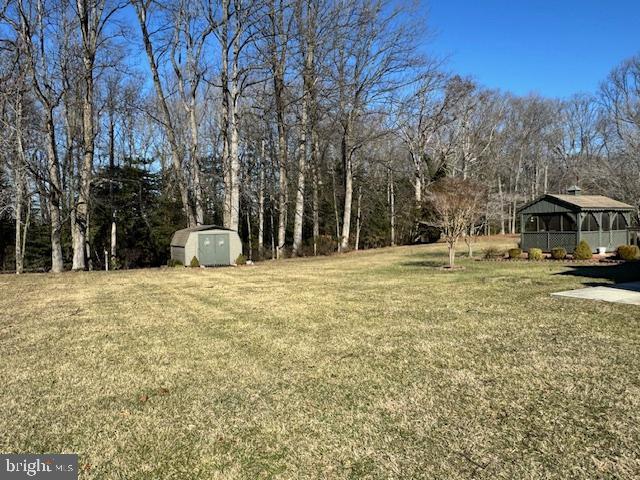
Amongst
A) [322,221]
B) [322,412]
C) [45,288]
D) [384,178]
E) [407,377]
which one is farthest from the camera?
[384,178]

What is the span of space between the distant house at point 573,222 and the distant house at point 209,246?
12.3m

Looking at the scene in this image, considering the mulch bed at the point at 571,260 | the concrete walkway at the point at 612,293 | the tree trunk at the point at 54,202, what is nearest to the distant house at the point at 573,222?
the mulch bed at the point at 571,260

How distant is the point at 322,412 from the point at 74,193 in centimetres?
2689

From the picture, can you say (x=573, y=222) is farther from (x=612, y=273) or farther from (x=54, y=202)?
(x=54, y=202)

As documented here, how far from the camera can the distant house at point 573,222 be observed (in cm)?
1873

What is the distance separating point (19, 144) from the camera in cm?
1702

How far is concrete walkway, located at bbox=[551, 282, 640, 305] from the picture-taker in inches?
318

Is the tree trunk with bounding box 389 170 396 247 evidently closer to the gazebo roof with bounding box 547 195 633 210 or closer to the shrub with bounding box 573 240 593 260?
the gazebo roof with bounding box 547 195 633 210

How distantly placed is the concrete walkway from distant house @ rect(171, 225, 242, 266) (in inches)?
513

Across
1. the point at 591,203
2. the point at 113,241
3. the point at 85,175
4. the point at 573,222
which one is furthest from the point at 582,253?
the point at 113,241

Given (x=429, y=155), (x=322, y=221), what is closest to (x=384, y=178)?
(x=429, y=155)

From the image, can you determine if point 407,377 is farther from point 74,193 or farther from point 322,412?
point 74,193

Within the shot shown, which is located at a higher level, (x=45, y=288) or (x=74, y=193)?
(x=74, y=193)

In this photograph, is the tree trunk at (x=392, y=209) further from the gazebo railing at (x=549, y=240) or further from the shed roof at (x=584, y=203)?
the gazebo railing at (x=549, y=240)
